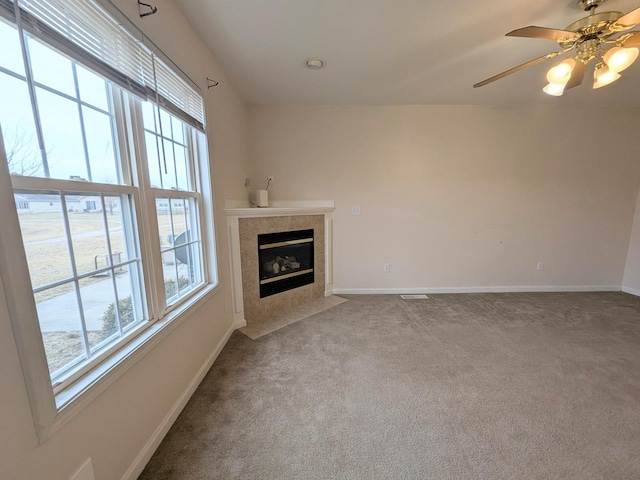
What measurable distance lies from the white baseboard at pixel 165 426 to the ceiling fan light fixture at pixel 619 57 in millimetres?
3325

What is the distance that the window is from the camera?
84 cm

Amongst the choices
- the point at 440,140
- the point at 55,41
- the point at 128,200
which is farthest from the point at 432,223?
the point at 55,41

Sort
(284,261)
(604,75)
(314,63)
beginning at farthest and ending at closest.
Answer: (284,261) < (314,63) < (604,75)

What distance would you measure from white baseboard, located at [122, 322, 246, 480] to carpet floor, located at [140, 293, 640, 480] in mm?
35

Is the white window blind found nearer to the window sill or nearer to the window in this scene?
the window

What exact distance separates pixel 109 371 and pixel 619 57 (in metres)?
3.14

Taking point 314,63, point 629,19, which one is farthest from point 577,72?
point 314,63

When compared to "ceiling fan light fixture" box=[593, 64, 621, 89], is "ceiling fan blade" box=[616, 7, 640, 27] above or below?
above

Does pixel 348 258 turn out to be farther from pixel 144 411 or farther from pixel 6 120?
pixel 6 120

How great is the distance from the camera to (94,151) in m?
1.13

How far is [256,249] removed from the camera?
283 centimetres

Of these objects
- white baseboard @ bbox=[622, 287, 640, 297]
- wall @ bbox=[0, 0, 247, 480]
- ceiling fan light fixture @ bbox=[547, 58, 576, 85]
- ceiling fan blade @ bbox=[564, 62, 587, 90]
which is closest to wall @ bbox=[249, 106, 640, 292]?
white baseboard @ bbox=[622, 287, 640, 297]

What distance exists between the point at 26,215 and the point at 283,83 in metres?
2.52

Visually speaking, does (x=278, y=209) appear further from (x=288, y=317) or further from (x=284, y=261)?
(x=288, y=317)
